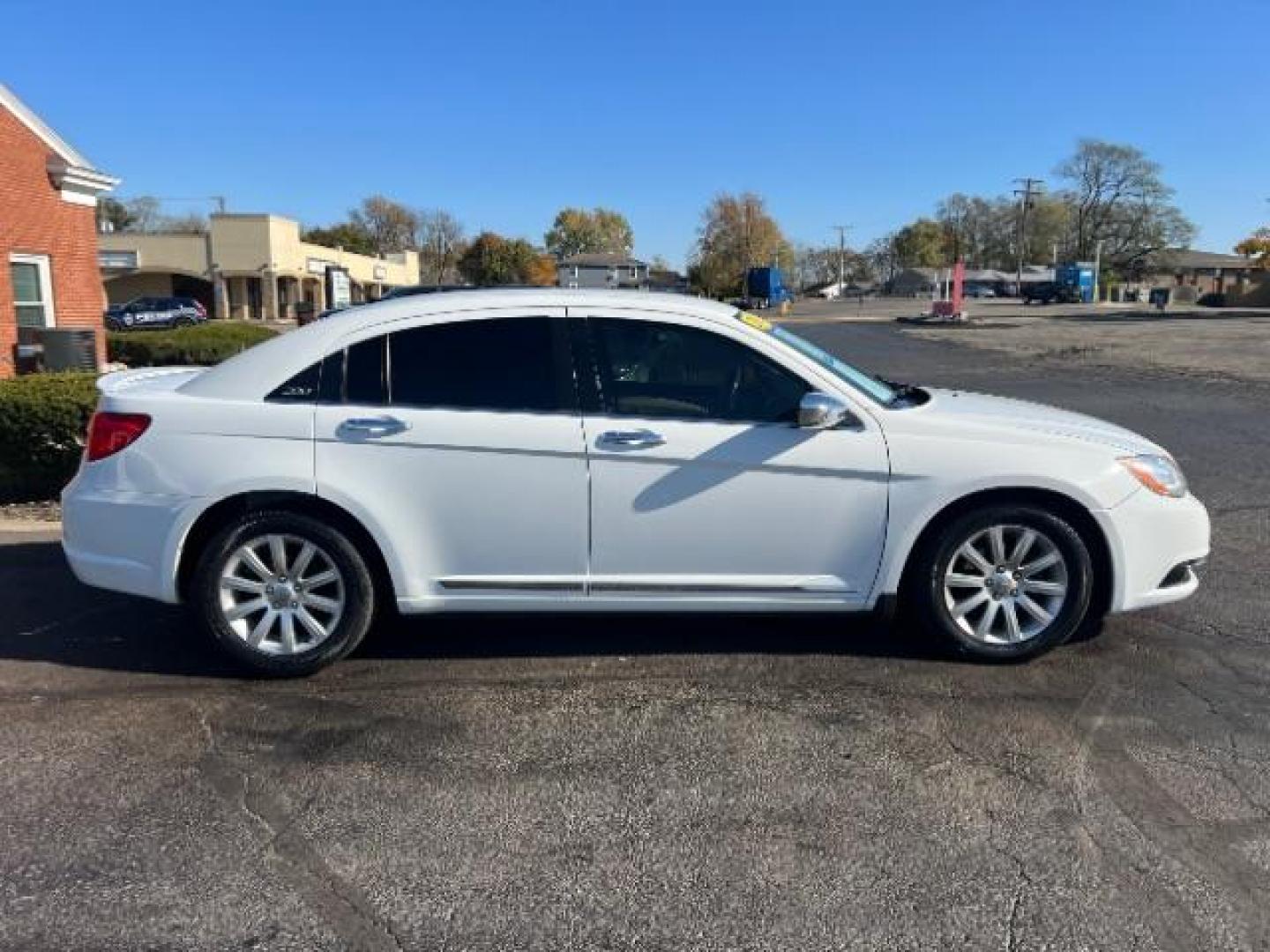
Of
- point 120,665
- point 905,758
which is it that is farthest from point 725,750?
point 120,665

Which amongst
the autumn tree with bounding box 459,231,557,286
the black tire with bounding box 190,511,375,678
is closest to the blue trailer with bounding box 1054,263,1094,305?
the autumn tree with bounding box 459,231,557,286

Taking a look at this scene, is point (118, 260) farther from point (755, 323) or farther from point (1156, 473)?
point (1156, 473)

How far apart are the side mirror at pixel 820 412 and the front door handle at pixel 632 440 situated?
60cm

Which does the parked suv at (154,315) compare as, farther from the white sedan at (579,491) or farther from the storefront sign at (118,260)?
the white sedan at (579,491)

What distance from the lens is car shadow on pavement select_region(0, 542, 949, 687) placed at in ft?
15.3

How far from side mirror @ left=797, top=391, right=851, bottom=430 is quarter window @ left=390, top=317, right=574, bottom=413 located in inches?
39.4

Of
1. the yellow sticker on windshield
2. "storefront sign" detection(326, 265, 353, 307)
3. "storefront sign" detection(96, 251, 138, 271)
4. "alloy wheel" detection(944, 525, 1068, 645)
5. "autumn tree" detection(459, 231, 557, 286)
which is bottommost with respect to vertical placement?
"alloy wheel" detection(944, 525, 1068, 645)

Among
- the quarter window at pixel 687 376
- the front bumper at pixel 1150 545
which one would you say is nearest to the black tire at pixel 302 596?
the quarter window at pixel 687 376

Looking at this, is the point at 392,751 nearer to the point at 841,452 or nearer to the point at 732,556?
the point at 732,556

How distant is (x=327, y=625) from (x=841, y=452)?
237 cm

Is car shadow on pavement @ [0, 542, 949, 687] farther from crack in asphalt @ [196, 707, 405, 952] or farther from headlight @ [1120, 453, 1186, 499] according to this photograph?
headlight @ [1120, 453, 1186, 499]

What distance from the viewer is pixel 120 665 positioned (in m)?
4.58

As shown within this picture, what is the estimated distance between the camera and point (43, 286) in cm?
1562

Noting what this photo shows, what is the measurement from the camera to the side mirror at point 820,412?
4215mm
